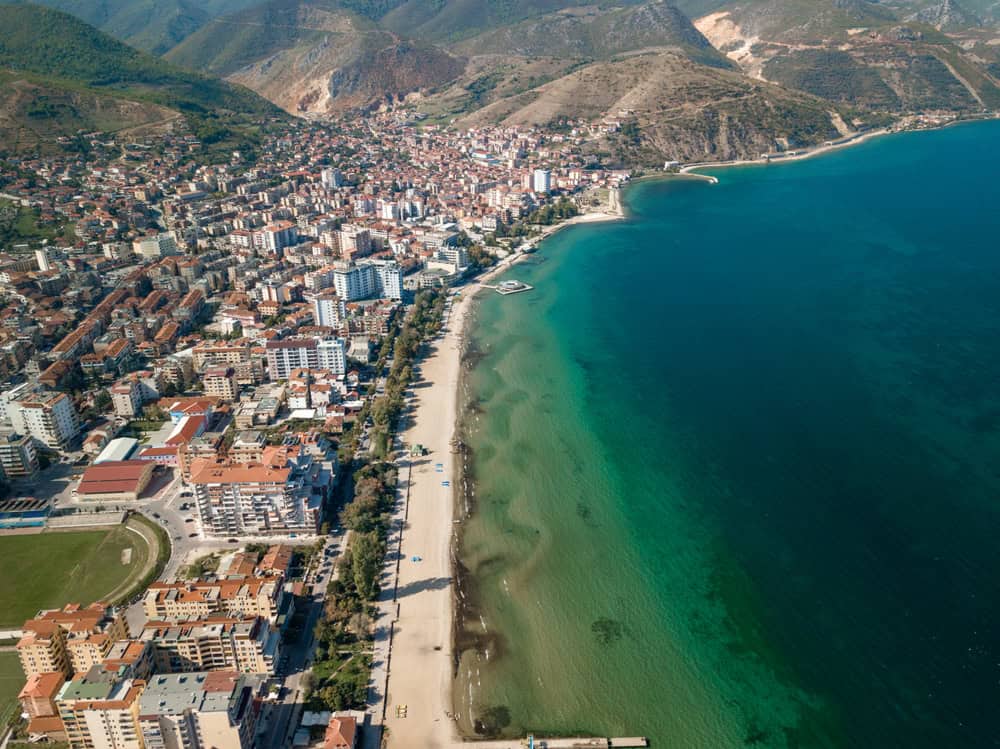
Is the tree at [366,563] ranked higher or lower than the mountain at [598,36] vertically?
lower

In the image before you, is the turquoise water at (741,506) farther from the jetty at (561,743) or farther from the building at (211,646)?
the building at (211,646)

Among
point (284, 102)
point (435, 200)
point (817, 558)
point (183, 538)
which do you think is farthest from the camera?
point (284, 102)

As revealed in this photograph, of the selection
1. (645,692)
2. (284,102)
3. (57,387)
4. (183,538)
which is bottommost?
(645,692)

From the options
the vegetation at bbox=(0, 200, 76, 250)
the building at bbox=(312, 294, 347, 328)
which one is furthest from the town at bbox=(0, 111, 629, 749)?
the vegetation at bbox=(0, 200, 76, 250)

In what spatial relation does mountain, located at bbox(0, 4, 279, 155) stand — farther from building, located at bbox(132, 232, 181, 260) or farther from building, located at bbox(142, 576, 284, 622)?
building, located at bbox(142, 576, 284, 622)

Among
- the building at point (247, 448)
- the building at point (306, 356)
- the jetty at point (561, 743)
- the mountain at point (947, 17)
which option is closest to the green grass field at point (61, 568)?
the building at point (247, 448)

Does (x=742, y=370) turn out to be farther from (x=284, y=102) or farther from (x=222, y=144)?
(x=284, y=102)

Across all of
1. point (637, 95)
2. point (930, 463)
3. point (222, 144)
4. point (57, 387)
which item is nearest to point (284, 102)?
point (222, 144)
